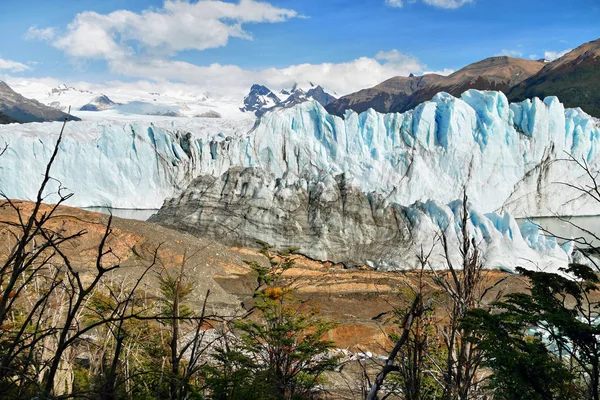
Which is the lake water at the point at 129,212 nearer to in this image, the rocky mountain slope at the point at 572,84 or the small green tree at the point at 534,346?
the small green tree at the point at 534,346

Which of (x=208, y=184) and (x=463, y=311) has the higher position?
(x=208, y=184)

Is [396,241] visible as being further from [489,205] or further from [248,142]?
[248,142]

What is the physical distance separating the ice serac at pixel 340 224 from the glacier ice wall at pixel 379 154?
10.4m

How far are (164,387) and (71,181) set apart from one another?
1542 inches

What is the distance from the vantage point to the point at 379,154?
37.3 metres

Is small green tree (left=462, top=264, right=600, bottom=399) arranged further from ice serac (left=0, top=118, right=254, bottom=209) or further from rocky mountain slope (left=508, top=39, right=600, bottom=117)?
rocky mountain slope (left=508, top=39, right=600, bottom=117)

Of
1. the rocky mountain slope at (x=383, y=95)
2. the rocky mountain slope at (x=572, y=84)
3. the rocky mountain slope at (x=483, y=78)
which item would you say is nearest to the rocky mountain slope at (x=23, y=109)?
the rocky mountain slope at (x=383, y=95)

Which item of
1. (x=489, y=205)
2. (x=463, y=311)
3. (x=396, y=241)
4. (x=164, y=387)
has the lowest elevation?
(x=164, y=387)

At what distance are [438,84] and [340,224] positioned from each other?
9815cm

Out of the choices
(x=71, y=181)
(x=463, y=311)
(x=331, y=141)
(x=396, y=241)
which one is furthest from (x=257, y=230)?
(x=71, y=181)

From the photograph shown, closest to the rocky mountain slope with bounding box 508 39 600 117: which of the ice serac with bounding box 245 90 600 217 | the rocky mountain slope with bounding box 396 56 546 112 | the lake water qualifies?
the rocky mountain slope with bounding box 396 56 546 112

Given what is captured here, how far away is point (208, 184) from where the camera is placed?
26141 millimetres

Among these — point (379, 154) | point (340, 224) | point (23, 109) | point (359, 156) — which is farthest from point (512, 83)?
point (23, 109)

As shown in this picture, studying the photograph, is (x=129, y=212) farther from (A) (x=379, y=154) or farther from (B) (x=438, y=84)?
(B) (x=438, y=84)
